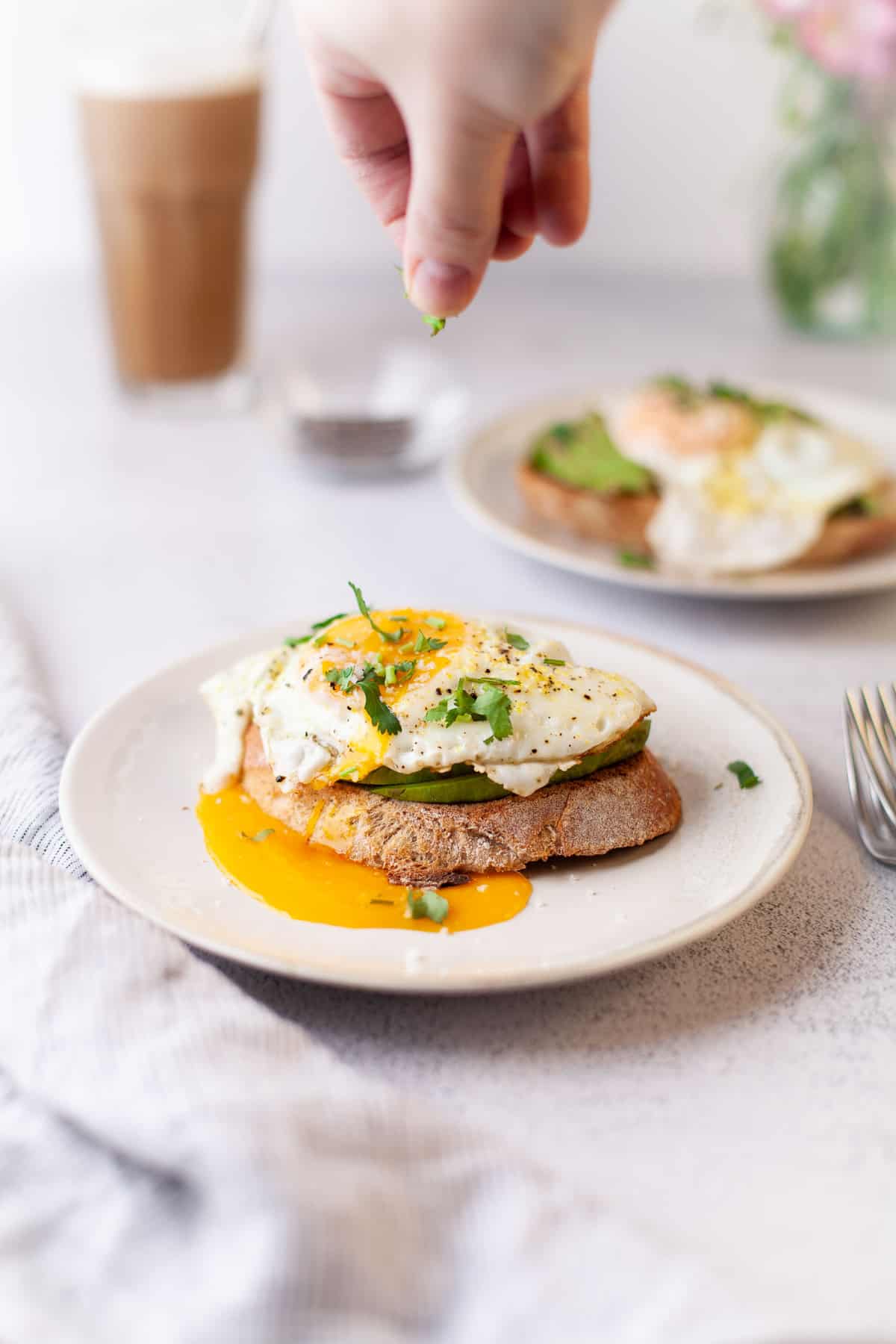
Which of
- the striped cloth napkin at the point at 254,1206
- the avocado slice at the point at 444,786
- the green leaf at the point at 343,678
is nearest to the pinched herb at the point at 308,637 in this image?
the green leaf at the point at 343,678

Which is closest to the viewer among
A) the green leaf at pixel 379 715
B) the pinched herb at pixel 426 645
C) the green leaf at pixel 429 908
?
the green leaf at pixel 429 908

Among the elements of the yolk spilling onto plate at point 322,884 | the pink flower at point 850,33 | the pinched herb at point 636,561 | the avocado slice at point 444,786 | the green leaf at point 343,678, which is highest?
the pink flower at point 850,33

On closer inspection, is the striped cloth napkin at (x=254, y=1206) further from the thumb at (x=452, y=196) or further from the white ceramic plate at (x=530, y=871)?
the thumb at (x=452, y=196)

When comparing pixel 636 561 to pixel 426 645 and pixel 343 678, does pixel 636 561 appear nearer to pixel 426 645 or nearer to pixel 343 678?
pixel 426 645

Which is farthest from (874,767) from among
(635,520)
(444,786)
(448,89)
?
(448,89)

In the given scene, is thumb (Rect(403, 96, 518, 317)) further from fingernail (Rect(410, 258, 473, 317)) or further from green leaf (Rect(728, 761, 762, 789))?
green leaf (Rect(728, 761, 762, 789))

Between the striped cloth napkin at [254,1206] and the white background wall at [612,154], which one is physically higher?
the white background wall at [612,154]
